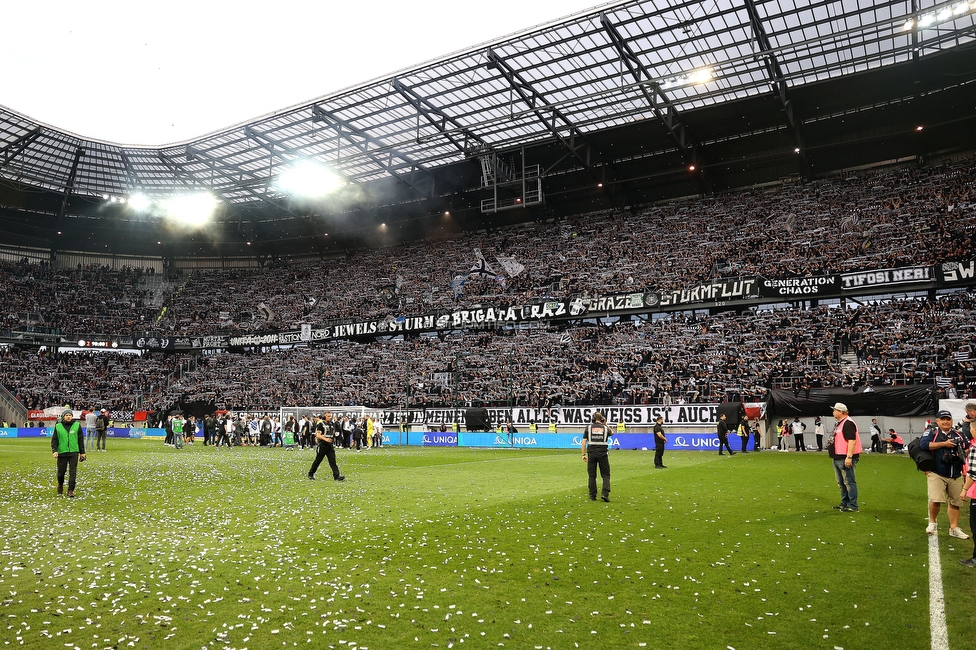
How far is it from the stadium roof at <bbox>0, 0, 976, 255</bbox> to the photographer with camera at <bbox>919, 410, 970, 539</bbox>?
23059 millimetres

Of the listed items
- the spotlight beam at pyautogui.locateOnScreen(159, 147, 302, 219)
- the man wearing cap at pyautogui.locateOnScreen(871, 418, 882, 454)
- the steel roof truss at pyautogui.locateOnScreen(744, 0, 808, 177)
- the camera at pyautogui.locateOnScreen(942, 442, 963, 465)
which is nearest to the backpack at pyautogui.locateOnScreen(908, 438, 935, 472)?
the camera at pyautogui.locateOnScreen(942, 442, 963, 465)

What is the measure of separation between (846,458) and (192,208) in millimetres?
59809

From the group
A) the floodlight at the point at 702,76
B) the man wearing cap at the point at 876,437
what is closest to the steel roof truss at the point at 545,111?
the floodlight at the point at 702,76

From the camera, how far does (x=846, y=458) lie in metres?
10.8

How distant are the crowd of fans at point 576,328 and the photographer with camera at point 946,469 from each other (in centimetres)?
2334

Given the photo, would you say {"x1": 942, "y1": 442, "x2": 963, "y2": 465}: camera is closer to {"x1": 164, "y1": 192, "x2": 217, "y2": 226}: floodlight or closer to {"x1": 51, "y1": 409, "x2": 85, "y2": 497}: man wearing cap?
{"x1": 51, "y1": 409, "x2": 85, "y2": 497}: man wearing cap

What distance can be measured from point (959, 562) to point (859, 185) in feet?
137

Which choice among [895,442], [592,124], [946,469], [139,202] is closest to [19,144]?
[139,202]

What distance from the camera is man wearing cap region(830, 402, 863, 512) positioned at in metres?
10.8

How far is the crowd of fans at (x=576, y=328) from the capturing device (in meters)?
34.3

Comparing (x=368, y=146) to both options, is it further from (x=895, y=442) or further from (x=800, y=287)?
(x=895, y=442)

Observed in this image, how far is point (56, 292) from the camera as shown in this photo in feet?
203

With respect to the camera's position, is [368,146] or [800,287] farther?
[368,146]

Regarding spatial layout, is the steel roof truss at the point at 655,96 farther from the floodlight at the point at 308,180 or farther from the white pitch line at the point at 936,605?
the white pitch line at the point at 936,605
